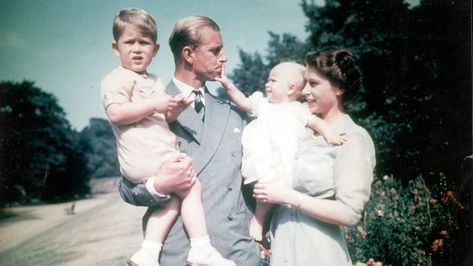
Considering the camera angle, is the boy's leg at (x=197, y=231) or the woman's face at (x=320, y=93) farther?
the woman's face at (x=320, y=93)

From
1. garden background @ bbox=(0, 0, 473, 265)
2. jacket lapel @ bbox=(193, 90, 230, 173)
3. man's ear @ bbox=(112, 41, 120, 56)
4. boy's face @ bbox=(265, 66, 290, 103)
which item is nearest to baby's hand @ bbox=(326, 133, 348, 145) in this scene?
boy's face @ bbox=(265, 66, 290, 103)

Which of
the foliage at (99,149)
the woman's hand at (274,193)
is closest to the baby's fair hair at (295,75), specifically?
the woman's hand at (274,193)

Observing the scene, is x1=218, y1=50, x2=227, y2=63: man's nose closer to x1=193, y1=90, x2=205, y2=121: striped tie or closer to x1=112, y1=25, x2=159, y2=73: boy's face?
x1=193, y1=90, x2=205, y2=121: striped tie

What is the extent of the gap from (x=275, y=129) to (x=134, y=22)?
0.93 metres

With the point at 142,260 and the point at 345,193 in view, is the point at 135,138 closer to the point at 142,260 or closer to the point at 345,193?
the point at 142,260

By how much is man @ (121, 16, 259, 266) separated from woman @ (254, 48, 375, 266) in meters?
0.19

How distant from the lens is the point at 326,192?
1.96 meters

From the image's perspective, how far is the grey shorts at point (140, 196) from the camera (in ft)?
6.32

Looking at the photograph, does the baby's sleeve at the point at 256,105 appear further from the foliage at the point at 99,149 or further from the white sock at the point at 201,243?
the foliage at the point at 99,149

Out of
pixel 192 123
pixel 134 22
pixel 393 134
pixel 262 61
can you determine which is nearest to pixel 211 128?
pixel 192 123

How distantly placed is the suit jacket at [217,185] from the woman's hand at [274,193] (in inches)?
8.3

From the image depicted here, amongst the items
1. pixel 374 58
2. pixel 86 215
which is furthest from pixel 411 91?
pixel 86 215

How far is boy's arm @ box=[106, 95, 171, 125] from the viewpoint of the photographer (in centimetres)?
190

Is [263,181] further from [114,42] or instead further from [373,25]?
[373,25]
